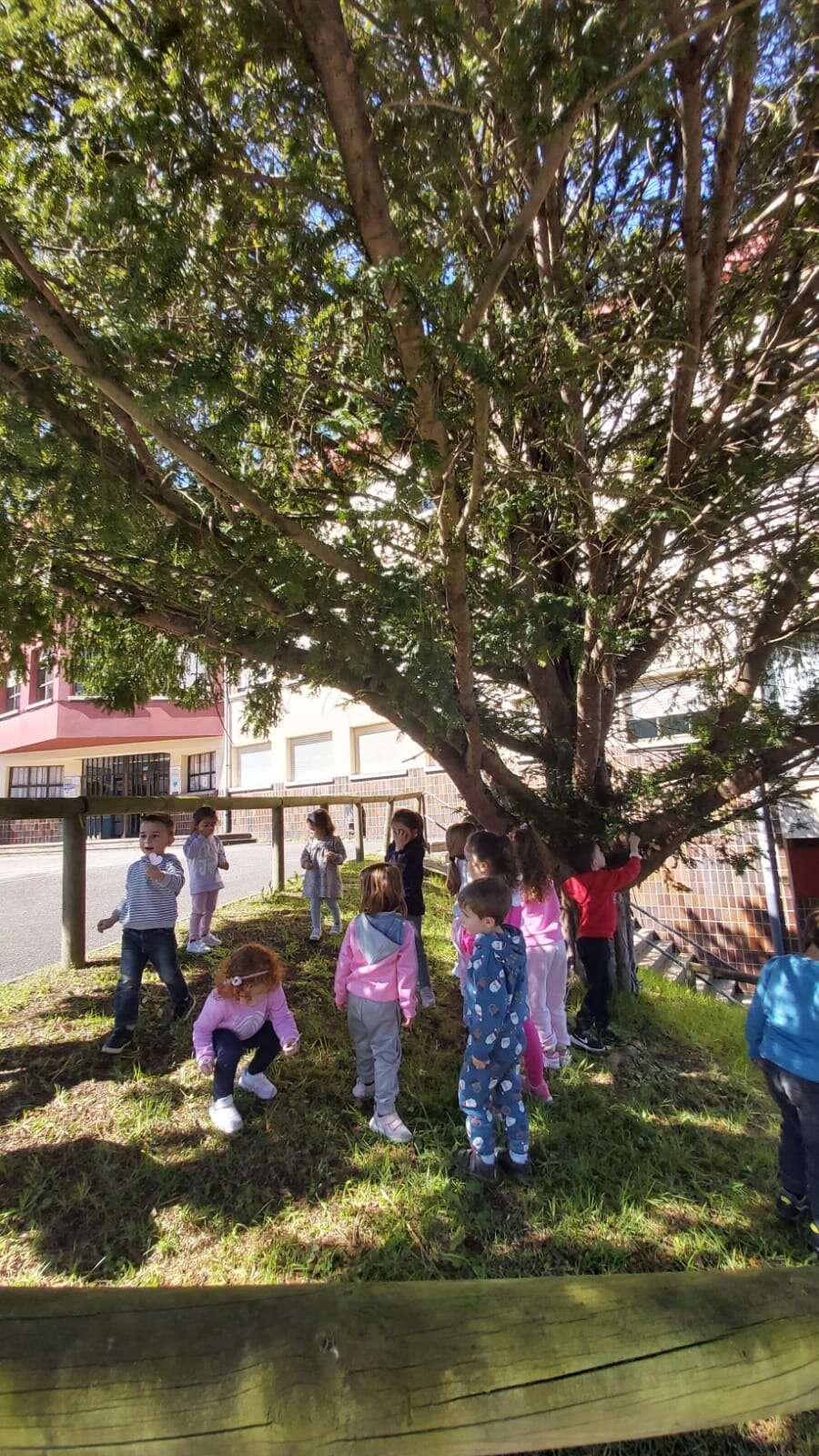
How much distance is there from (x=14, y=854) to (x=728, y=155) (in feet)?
62.6

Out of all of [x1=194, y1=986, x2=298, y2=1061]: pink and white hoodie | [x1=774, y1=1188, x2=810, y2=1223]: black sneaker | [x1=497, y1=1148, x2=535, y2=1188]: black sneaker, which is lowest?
[x1=774, y1=1188, x2=810, y2=1223]: black sneaker

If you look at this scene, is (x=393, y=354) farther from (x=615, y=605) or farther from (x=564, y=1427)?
(x=564, y=1427)

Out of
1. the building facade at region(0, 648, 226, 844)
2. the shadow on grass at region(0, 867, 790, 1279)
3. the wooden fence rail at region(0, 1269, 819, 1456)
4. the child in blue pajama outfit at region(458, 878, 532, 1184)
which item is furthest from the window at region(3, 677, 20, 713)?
the wooden fence rail at region(0, 1269, 819, 1456)

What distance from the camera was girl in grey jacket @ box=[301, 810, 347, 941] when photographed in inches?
248

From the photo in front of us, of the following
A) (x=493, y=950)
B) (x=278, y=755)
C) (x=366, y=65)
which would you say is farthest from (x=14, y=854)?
(x=366, y=65)

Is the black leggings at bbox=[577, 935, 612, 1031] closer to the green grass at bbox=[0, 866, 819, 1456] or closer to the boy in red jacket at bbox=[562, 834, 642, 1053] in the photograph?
the boy in red jacket at bbox=[562, 834, 642, 1053]

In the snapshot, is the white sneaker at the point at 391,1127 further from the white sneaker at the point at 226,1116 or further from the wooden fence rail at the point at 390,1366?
the wooden fence rail at the point at 390,1366

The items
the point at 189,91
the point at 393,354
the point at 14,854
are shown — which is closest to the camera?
the point at 189,91

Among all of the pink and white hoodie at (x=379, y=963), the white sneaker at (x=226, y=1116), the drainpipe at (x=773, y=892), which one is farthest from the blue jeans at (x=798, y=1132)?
the drainpipe at (x=773, y=892)

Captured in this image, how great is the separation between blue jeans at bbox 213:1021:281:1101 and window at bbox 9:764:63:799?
23344mm

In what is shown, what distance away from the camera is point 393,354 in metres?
3.07

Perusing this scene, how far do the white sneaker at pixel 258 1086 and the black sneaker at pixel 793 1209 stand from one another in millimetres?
2519

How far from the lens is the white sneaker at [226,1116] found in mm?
3436

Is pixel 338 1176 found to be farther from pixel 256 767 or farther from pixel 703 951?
pixel 256 767
